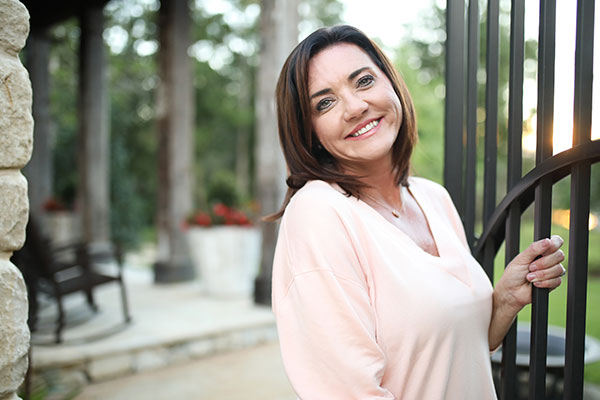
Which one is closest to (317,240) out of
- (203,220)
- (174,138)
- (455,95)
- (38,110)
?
(455,95)

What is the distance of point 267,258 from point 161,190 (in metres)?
1.78

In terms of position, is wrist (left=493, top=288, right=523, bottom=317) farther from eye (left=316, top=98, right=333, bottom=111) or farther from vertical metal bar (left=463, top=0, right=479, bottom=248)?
eye (left=316, top=98, right=333, bottom=111)

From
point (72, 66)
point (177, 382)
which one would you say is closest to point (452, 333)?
point (177, 382)

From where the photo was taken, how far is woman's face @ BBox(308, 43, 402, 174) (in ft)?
4.00

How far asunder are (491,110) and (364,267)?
0.62 m

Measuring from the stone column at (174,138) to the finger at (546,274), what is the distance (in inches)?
189

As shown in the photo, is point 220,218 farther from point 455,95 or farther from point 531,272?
point 531,272

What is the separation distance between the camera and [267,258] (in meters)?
4.59

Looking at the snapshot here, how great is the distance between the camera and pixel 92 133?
263 inches

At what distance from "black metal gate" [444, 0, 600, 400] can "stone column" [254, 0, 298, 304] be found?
286 centimetres

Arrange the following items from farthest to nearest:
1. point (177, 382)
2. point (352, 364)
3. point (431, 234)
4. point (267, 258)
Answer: point (267, 258) < point (177, 382) < point (431, 234) < point (352, 364)

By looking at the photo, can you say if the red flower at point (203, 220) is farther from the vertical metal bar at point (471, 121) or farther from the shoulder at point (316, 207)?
the shoulder at point (316, 207)

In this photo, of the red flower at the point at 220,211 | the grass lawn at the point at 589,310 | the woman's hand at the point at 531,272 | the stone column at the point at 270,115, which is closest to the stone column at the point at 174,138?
the red flower at the point at 220,211

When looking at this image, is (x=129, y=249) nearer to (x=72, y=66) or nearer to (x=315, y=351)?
(x=72, y=66)
